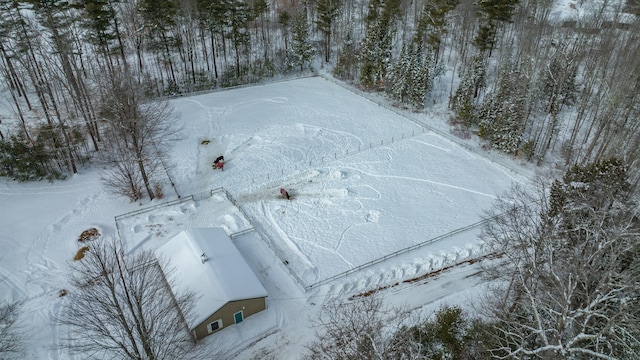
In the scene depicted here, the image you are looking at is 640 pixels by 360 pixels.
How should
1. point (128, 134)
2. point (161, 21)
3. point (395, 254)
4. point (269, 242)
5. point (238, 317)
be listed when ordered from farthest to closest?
point (161, 21), point (128, 134), point (269, 242), point (395, 254), point (238, 317)

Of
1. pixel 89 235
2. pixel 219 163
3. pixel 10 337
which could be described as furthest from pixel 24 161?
pixel 10 337

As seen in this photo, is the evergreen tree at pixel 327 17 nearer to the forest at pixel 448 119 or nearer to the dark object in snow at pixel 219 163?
the forest at pixel 448 119

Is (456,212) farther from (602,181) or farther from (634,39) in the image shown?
(634,39)

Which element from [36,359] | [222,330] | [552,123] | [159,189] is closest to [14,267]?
[36,359]

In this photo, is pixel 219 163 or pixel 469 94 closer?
pixel 219 163

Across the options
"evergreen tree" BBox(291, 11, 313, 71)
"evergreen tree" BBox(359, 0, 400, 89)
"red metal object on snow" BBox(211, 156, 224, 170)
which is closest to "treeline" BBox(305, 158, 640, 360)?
"red metal object on snow" BBox(211, 156, 224, 170)

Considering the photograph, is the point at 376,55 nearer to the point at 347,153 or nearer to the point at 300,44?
the point at 300,44

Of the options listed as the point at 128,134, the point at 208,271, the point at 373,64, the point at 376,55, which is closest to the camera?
→ the point at 208,271

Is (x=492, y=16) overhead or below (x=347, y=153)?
overhead
